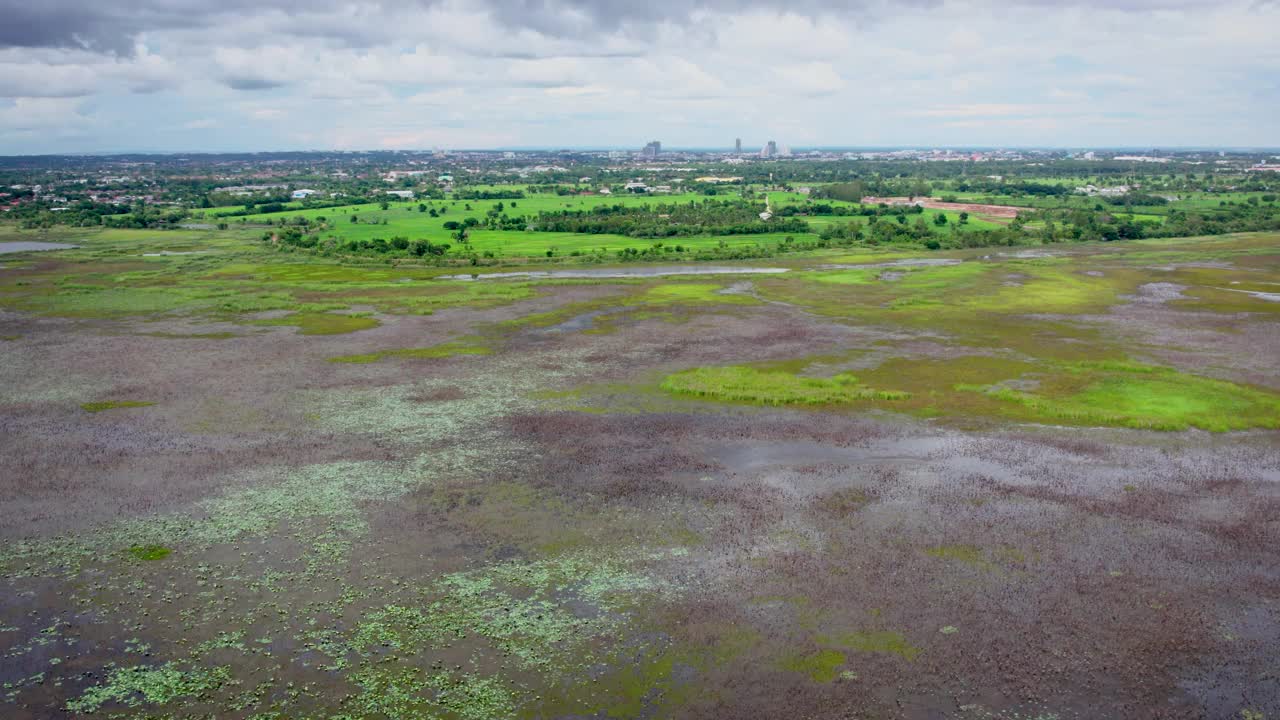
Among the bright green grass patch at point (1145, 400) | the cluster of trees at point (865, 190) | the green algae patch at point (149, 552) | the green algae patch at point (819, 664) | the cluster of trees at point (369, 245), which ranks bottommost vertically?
the green algae patch at point (819, 664)

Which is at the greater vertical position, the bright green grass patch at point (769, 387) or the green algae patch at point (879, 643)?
the bright green grass patch at point (769, 387)

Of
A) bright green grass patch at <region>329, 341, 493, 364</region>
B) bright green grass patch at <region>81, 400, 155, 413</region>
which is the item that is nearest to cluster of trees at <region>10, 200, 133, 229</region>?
bright green grass patch at <region>329, 341, 493, 364</region>

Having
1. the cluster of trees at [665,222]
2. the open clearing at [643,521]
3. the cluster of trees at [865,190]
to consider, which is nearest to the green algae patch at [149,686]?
the open clearing at [643,521]

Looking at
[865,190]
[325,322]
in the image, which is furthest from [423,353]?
[865,190]

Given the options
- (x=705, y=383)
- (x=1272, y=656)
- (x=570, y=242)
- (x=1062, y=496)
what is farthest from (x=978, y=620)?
Result: (x=570, y=242)

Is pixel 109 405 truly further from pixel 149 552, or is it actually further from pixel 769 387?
pixel 769 387

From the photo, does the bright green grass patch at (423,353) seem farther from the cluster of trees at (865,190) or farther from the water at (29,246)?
the cluster of trees at (865,190)
